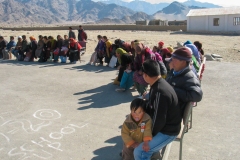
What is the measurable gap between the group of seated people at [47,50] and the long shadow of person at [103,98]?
15.8ft

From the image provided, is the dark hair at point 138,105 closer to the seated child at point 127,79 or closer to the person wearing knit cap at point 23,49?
the seated child at point 127,79

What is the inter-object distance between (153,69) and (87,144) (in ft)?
7.32

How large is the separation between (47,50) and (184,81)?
35.7 feet

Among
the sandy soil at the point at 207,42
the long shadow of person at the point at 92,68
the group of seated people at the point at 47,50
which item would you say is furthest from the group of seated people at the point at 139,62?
the sandy soil at the point at 207,42

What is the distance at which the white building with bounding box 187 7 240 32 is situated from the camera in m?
38.2

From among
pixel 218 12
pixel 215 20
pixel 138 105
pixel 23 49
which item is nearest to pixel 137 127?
pixel 138 105

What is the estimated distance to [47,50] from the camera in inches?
543

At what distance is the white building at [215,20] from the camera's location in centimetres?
3825

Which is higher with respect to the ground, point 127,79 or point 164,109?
point 164,109

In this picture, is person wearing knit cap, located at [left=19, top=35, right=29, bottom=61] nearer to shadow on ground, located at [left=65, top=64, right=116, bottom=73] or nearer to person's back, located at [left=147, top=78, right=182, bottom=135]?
shadow on ground, located at [left=65, top=64, right=116, bottom=73]

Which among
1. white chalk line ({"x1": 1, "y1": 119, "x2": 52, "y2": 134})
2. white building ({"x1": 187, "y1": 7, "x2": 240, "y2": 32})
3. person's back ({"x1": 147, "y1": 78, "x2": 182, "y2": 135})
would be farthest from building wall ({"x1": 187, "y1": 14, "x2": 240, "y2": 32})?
person's back ({"x1": 147, "y1": 78, "x2": 182, "y2": 135})

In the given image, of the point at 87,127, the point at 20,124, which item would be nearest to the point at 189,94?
the point at 87,127

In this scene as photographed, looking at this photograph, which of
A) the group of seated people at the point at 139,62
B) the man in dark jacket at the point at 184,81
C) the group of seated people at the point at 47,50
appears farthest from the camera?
the group of seated people at the point at 47,50

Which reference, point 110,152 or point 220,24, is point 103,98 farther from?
point 220,24
